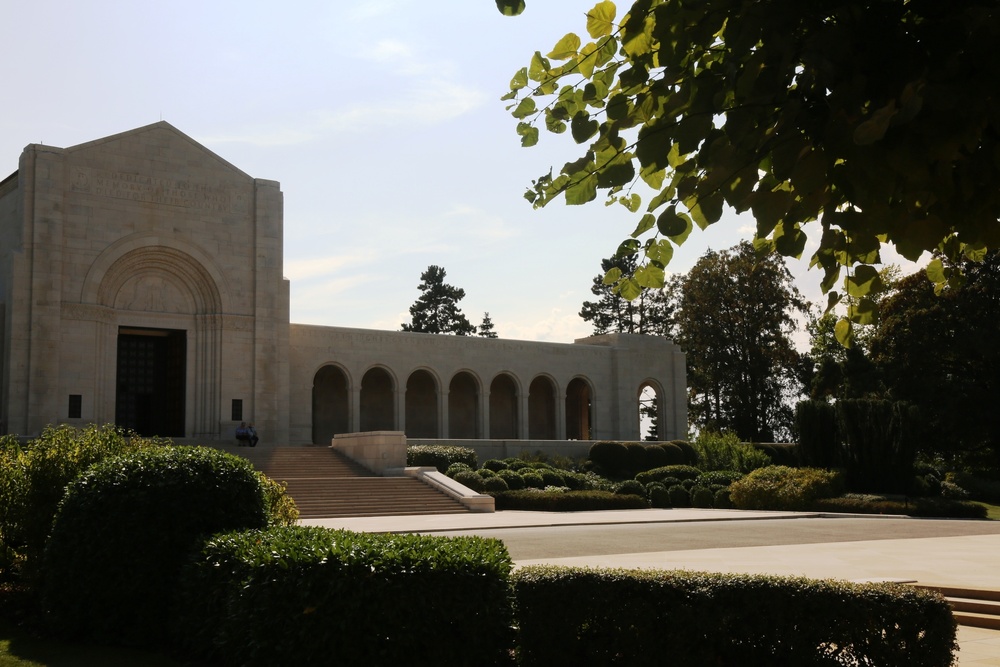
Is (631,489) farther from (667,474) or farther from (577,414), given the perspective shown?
(577,414)

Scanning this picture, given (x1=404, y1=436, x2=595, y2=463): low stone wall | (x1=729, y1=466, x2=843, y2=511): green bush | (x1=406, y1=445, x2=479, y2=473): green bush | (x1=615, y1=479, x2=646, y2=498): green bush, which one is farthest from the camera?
(x1=404, y1=436, x2=595, y2=463): low stone wall

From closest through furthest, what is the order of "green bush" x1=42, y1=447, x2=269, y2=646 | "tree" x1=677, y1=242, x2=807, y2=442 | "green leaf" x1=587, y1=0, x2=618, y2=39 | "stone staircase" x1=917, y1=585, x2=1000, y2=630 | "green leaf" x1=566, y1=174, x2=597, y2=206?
1. "green leaf" x1=587, y1=0, x2=618, y2=39
2. "green leaf" x1=566, y1=174, x2=597, y2=206
3. "green bush" x1=42, y1=447, x2=269, y2=646
4. "stone staircase" x1=917, y1=585, x2=1000, y2=630
5. "tree" x1=677, y1=242, x2=807, y2=442

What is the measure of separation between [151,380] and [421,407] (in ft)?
47.3

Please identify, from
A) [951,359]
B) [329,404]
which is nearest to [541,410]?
[329,404]

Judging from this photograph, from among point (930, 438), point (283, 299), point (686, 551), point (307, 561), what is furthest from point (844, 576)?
point (930, 438)

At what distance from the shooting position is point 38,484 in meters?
11.0

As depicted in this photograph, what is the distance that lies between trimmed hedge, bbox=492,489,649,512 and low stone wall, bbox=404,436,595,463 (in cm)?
856

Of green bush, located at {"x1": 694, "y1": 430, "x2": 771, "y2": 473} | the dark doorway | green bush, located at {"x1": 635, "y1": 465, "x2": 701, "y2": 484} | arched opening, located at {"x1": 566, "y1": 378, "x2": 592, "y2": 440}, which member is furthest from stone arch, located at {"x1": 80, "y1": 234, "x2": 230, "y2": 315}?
arched opening, located at {"x1": 566, "y1": 378, "x2": 592, "y2": 440}

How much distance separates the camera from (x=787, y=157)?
4062 millimetres

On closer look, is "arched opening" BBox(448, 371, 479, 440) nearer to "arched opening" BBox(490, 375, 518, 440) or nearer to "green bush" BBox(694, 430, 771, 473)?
"arched opening" BBox(490, 375, 518, 440)

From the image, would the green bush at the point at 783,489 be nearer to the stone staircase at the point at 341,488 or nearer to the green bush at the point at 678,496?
the green bush at the point at 678,496

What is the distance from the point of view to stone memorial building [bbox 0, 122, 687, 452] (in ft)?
108

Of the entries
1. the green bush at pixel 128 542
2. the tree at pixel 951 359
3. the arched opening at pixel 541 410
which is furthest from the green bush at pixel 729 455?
the green bush at pixel 128 542

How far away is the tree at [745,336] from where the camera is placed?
196 feet
